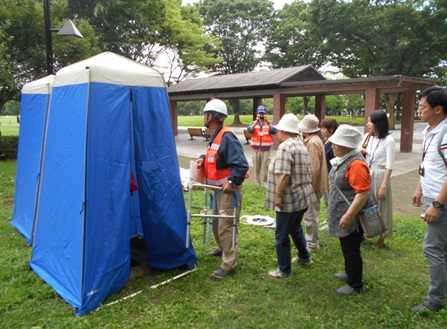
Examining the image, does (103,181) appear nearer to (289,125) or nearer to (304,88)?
(289,125)

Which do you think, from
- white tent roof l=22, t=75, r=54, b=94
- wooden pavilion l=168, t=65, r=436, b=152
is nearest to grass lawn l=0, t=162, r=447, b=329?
white tent roof l=22, t=75, r=54, b=94

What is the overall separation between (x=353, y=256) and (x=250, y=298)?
1.07 meters

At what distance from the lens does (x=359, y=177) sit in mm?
3004

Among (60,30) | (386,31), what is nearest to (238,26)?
(386,31)

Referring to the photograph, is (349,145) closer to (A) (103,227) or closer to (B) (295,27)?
(A) (103,227)

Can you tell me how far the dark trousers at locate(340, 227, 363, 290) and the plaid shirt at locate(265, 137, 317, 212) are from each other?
55 cm

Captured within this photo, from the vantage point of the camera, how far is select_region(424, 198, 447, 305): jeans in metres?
2.85

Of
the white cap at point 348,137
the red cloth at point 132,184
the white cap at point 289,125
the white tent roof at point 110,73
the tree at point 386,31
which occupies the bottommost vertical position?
the red cloth at point 132,184

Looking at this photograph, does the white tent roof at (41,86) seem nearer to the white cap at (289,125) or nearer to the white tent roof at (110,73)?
the white tent roof at (110,73)

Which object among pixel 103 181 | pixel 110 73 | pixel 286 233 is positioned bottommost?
pixel 286 233

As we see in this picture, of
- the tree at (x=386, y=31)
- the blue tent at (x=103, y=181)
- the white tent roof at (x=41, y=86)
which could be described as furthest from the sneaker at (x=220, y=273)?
the tree at (x=386, y=31)

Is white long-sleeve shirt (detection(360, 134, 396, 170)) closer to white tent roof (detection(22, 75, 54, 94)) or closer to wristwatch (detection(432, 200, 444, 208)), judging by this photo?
wristwatch (detection(432, 200, 444, 208))

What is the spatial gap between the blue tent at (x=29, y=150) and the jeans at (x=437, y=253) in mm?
4789

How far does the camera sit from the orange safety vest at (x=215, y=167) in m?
3.68
